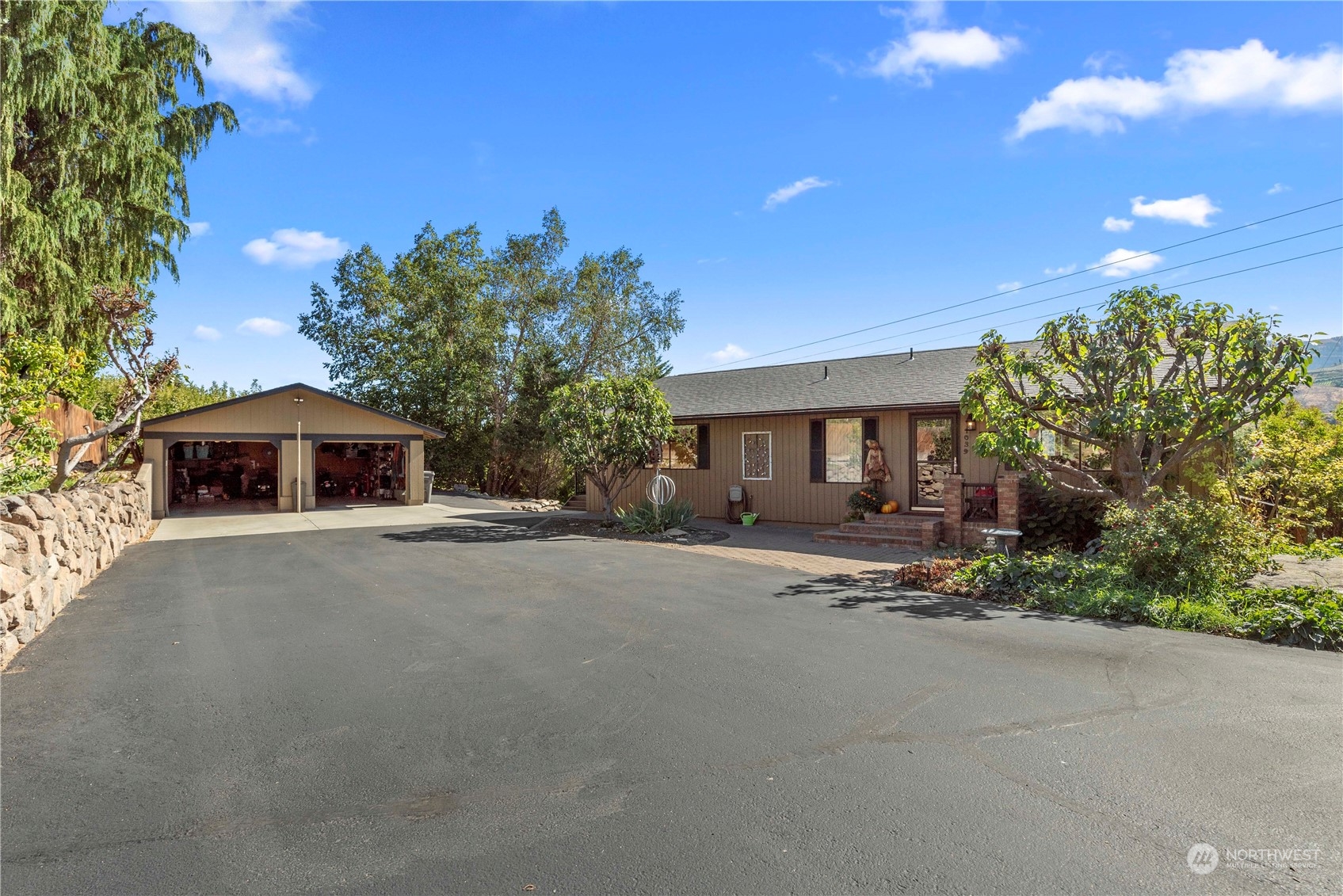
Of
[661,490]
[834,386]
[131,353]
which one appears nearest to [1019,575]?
[834,386]

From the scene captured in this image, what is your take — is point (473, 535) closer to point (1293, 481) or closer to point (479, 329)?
point (1293, 481)

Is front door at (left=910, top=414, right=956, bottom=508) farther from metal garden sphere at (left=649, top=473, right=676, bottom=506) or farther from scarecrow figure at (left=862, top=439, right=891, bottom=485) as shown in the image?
metal garden sphere at (left=649, top=473, right=676, bottom=506)

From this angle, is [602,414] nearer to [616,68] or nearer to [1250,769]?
[616,68]

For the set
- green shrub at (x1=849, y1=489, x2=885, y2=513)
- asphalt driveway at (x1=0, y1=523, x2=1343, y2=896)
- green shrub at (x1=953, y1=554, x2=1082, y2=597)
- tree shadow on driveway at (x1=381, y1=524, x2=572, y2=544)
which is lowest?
asphalt driveway at (x1=0, y1=523, x2=1343, y2=896)

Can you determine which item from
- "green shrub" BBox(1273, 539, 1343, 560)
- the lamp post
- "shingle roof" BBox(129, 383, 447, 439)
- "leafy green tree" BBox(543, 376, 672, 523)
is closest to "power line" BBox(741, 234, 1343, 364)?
"green shrub" BBox(1273, 539, 1343, 560)

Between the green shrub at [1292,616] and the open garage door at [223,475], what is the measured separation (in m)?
21.5

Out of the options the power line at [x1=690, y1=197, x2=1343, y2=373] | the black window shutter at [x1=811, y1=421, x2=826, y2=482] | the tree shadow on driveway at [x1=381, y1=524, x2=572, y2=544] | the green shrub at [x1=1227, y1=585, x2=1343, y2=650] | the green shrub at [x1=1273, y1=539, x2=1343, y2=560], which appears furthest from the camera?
the power line at [x1=690, y1=197, x2=1343, y2=373]

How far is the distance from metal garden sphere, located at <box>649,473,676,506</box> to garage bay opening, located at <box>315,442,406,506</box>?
10133 mm

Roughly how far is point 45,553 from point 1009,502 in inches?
458

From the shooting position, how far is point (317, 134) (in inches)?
570

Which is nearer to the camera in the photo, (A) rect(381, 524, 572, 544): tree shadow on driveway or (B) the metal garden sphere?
(A) rect(381, 524, 572, 544): tree shadow on driveway

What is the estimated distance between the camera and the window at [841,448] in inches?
563

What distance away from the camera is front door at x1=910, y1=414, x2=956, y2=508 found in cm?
1357

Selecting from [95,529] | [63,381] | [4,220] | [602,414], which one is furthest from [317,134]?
[95,529]
